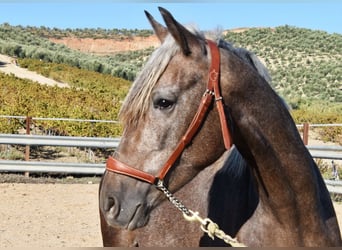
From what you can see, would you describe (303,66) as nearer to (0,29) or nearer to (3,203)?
(0,29)

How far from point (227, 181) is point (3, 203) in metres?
6.02

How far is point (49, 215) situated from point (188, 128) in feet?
18.9

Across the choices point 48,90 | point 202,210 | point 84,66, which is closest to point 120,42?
point 84,66

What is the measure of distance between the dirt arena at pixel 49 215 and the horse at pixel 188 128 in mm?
4195

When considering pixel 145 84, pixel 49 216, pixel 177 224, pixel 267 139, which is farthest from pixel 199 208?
pixel 49 216

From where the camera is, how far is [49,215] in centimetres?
727

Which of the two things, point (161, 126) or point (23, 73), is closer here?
point (161, 126)

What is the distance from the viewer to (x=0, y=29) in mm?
55312

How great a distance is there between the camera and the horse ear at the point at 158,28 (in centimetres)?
226

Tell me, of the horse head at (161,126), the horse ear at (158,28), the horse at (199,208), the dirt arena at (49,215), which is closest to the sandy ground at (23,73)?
the dirt arena at (49,215)

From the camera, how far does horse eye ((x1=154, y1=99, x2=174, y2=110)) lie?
1.98 metres

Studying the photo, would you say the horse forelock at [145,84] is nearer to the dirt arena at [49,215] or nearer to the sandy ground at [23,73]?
the dirt arena at [49,215]

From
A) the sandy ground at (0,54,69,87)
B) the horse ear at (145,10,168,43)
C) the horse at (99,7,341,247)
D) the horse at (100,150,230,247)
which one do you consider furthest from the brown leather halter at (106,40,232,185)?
the sandy ground at (0,54,69,87)

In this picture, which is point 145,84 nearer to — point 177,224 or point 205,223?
point 205,223
